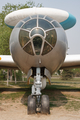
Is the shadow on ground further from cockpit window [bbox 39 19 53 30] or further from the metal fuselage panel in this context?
cockpit window [bbox 39 19 53 30]

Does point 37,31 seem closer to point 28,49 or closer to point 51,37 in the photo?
point 51,37

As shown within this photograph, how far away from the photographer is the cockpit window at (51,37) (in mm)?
6230

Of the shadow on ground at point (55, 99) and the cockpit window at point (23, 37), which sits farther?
the shadow on ground at point (55, 99)

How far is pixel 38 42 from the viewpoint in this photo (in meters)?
6.14

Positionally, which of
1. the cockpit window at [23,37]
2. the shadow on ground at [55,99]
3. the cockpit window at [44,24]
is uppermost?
the cockpit window at [44,24]

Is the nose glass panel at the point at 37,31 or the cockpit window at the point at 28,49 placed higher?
the nose glass panel at the point at 37,31

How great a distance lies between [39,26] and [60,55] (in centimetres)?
162

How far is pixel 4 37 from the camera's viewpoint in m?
25.8

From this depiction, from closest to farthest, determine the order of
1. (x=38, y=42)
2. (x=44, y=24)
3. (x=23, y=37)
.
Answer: (x=38, y=42) < (x=23, y=37) < (x=44, y=24)

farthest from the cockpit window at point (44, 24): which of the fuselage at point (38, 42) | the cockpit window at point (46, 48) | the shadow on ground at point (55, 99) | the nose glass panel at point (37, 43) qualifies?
the shadow on ground at point (55, 99)

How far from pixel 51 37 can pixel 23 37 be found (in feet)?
3.73

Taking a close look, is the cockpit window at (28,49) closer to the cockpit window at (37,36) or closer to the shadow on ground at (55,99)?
the cockpit window at (37,36)

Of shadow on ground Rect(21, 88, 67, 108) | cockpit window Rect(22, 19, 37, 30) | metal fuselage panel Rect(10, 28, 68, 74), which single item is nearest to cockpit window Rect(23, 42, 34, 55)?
metal fuselage panel Rect(10, 28, 68, 74)

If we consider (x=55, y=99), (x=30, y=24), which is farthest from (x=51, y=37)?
(x=55, y=99)
